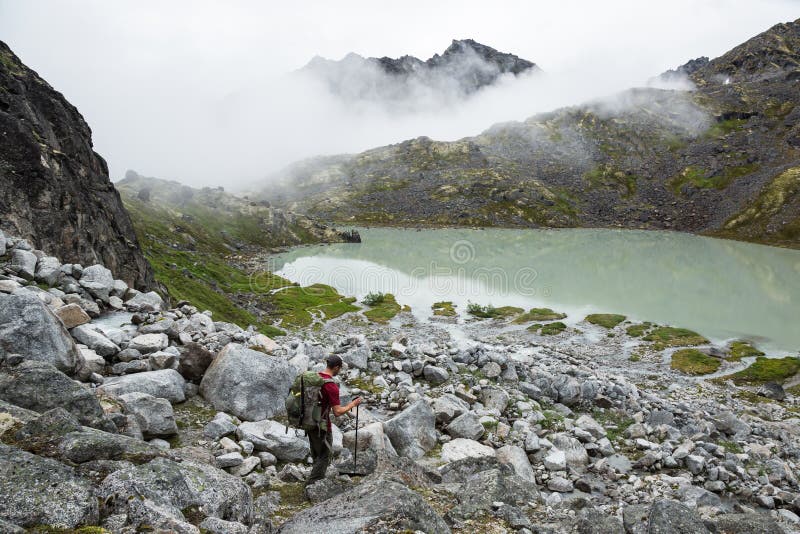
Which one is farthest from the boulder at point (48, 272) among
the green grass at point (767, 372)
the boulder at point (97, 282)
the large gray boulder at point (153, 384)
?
the green grass at point (767, 372)

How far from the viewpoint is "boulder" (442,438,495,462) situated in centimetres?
1555

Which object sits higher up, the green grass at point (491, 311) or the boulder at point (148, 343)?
the boulder at point (148, 343)

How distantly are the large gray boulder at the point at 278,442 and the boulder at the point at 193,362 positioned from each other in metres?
3.50

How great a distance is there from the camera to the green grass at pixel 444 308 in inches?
2360

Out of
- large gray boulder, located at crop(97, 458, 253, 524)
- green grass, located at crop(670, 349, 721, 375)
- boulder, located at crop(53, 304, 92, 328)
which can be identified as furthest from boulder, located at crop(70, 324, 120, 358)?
green grass, located at crop(670, 349, 721, 375)

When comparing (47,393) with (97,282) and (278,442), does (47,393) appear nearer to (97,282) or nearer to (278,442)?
(278,442)

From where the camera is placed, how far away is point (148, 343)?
591 inches

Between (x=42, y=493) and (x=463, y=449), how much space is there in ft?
42.8

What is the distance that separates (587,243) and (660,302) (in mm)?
82520

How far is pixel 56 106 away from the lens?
35.4 meters

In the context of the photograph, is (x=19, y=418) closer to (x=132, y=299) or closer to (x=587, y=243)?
(x=132, y=299)

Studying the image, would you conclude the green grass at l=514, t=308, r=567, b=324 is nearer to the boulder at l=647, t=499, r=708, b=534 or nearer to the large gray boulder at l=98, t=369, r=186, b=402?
the boulder at l=647, t=499, r=708, b=534

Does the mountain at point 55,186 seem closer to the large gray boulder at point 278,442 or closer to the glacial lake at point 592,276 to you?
the large gray boulder at point 278,442

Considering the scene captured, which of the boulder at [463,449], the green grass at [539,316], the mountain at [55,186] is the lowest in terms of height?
the green grass at [539,316]
